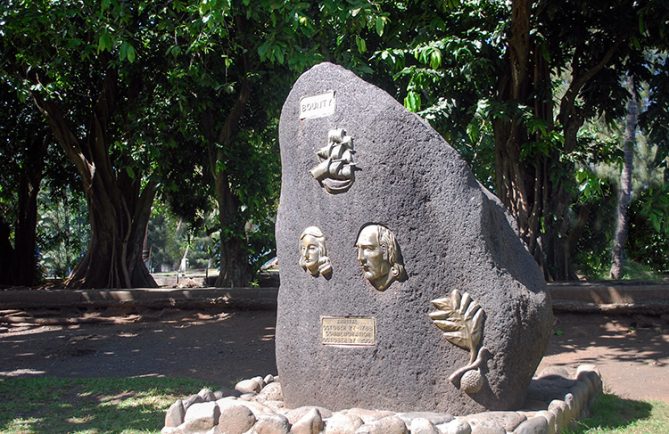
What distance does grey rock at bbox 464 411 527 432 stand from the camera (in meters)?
3.83

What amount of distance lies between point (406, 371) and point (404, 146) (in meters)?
1.39

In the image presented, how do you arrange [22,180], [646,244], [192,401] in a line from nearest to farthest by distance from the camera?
[192,401]
[22,180]
[646,244]

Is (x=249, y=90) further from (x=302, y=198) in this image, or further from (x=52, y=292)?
(x=302, y=198)

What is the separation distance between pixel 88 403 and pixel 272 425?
2680 millimetres

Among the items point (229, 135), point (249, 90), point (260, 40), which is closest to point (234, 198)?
point (229, 135)

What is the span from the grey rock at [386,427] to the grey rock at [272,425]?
0.42 m

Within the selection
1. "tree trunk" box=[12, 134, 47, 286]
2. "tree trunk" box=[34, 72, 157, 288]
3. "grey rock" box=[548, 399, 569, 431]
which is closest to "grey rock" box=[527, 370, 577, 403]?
"grey rock" box=[548, 399, 569, 431]

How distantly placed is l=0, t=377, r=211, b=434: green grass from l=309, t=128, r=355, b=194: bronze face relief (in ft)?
7.08

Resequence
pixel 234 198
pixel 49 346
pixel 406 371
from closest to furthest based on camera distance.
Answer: pixel 406 371 < pixel 49 346 < pixel 234 198

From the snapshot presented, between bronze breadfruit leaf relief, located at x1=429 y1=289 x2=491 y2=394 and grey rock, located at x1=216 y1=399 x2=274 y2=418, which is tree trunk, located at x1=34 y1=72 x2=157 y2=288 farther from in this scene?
bronze breadfruit leaf relief, located at x1=429 y1=289 x2=491 y2=394

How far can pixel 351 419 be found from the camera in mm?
3922

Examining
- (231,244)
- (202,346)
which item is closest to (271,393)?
(202,346)

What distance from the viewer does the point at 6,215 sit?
17562 mm

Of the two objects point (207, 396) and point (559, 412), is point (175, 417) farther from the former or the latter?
point (559, 412)
